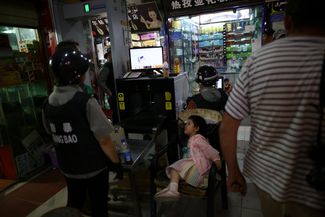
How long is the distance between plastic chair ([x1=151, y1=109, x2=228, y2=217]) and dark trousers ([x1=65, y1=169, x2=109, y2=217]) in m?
0.47

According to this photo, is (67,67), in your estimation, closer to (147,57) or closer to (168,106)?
(168,106)

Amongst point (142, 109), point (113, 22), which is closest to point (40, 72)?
point (113, 22)

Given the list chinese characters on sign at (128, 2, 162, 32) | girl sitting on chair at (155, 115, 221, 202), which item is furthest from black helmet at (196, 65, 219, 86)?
chinese characters on sign at (128, 2, 162, 32)

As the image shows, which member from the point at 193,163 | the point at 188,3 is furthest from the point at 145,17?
the point at 193,163

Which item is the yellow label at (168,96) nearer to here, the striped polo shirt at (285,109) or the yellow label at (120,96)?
the yellow label at (120,96)

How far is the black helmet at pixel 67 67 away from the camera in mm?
1635

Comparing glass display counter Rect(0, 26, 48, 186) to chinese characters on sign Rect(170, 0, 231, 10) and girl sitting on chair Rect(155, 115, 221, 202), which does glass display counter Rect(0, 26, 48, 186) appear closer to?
girl sitting on chair Rect(155, 115, 221, 202)

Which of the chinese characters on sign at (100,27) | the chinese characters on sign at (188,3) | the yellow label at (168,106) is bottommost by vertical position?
the yellow label at (168,106)

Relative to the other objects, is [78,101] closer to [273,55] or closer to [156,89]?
[273,55]

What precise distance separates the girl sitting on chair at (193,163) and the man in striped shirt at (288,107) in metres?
0.97

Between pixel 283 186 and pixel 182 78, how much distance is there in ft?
8.28

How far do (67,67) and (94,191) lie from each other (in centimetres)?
88

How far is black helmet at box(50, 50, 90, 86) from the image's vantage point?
1635mm

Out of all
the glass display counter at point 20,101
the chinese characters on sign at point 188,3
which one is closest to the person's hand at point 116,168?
the glass display counter at point 20,101
